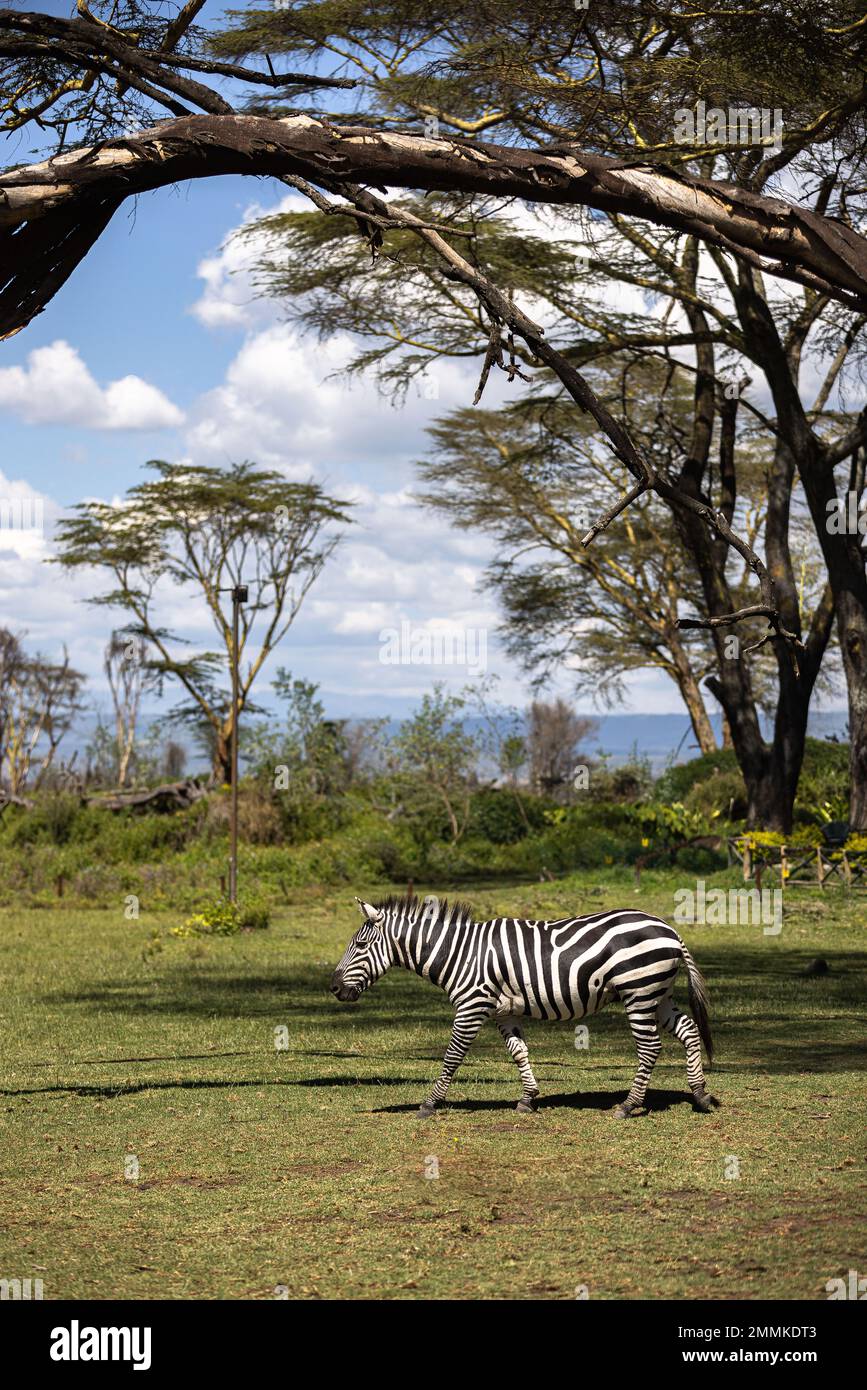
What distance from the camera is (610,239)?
2584 centimetres

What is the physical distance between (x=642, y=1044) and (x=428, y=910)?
4.34 ft

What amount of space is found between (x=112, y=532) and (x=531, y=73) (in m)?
25.9

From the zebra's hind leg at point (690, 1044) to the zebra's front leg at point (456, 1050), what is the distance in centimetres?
97

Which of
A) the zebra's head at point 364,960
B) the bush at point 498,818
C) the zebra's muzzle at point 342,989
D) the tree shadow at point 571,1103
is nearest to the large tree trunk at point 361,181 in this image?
the zebra's head at point 364,960

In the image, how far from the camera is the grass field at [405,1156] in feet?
18.5

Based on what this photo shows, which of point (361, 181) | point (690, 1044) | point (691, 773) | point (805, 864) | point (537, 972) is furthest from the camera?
point (691, 773)

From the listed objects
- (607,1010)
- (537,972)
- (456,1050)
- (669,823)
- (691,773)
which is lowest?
(607,1010)

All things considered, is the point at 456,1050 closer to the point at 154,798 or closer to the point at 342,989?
the point at 342,989

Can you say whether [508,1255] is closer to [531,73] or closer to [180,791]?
[531,73]

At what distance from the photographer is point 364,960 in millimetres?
8281

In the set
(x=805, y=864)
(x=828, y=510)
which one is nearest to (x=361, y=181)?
(x=828, y=510)

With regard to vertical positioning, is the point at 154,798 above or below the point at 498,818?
above

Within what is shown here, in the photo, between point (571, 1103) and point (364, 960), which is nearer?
point (364, 960)

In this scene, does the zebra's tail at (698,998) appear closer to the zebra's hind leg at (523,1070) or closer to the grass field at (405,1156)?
the grass field at (405,1156)
